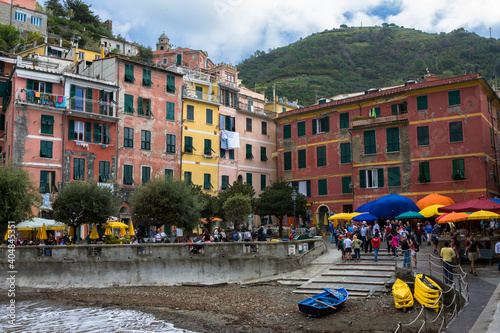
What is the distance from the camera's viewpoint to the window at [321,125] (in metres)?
48.4

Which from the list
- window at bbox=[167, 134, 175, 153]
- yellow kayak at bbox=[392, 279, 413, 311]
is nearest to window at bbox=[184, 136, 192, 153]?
window at bbox=[167, 134, 175, 153]

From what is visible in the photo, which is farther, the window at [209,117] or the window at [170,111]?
the window at [209,117]

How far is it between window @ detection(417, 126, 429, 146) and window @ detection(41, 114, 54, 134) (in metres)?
31.1

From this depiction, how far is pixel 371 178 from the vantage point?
4369 cm

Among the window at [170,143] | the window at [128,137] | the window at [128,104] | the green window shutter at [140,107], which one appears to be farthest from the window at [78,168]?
the window at [170,143]

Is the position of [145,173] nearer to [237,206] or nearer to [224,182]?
[224,182]

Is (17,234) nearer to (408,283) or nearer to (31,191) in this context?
(31,191)

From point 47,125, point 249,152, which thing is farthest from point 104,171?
point 249,152

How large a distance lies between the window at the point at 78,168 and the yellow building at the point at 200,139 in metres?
9.98

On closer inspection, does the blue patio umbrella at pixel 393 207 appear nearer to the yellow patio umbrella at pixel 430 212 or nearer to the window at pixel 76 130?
the yellow patio umbrella at pixel 430 212

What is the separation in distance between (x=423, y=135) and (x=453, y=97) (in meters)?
3.97

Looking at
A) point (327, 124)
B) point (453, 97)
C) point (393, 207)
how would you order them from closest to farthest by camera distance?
point (393, 207)
point (453, 97)
point (327, 124)

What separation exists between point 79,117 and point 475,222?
104 feet

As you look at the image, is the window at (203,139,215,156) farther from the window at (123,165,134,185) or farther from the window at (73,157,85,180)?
the window at (73,157,85,180)
